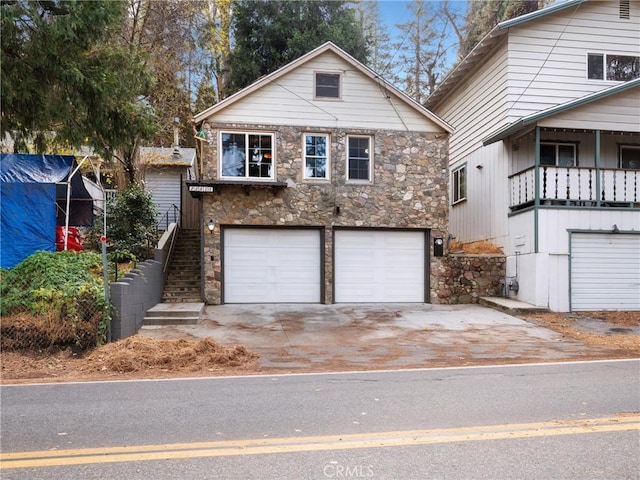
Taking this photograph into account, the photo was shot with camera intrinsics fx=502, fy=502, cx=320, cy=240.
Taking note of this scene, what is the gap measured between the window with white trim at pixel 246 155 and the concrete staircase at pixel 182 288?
3545 millimetres

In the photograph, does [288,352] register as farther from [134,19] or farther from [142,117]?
[134,19]

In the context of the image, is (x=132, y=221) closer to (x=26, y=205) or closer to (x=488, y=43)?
(x=26, y=205)

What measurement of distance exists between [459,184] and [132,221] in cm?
1256

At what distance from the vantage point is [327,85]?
1555cm

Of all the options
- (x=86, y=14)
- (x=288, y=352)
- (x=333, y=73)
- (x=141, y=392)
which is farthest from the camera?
(x=333, y=73)

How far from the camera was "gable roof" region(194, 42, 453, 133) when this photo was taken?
1475 centimetres

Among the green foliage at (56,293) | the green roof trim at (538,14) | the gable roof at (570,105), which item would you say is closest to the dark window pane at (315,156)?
the gable roof at (570,105)

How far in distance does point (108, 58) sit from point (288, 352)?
233 inches

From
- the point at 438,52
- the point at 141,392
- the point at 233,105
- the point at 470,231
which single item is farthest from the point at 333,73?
the point at 438,52

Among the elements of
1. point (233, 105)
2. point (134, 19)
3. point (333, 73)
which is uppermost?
point (134, 19)

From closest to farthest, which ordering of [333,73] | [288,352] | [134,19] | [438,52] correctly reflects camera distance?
[288,352], [333,73], [134,19], [438,52]

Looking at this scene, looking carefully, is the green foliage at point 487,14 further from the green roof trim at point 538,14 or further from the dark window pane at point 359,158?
the dark window pane at point 359,158

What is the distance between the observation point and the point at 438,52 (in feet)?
104

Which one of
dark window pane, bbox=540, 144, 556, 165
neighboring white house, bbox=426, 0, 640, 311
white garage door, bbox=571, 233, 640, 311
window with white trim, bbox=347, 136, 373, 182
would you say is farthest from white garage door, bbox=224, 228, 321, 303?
dark window pane, bbox=540, 144, 556, 165
